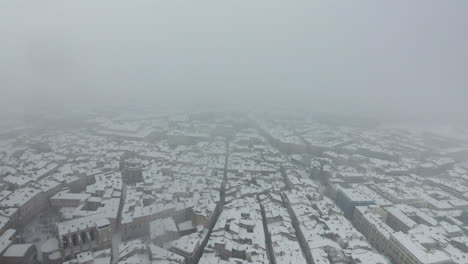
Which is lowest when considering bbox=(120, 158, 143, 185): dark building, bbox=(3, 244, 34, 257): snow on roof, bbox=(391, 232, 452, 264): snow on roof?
bbox=(391, 232, 452, 264): snow on roof

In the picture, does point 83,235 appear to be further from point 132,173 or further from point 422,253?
point 422,253

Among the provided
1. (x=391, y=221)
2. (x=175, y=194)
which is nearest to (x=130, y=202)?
(x=175, y=194)

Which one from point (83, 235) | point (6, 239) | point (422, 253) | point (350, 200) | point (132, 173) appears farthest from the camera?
point (132, 173)

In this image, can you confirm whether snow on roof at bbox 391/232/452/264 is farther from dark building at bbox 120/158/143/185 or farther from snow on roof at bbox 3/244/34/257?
snow on roof at bbox 3/244/34/257

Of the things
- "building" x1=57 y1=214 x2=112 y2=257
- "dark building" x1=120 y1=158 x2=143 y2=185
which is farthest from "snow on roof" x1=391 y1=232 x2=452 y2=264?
"dark building" x1=120 y1=158 x2=143 y2=185

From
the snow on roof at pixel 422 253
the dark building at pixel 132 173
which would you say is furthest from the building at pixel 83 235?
the snow on roof at pixel 422 253

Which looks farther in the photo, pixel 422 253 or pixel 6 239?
pixel 422 253

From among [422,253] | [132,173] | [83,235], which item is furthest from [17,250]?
[422,253]

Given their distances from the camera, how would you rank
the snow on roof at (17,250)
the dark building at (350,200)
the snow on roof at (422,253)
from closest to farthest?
the snow on roof at (17,250)
the snow on roof at (422,253)
the dark building at (350,200)

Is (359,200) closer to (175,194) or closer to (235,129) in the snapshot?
(175,194)

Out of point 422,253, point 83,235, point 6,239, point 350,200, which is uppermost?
point 83,235

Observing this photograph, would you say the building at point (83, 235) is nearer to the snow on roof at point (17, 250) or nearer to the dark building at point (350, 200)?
the snow on roof at point (17, 250)
